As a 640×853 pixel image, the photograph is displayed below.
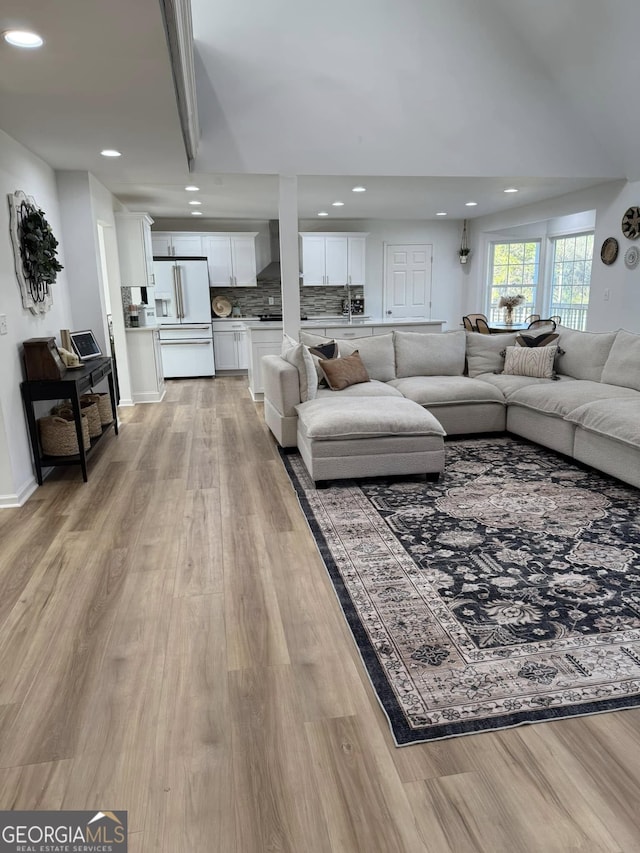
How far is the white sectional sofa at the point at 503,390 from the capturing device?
157 inches

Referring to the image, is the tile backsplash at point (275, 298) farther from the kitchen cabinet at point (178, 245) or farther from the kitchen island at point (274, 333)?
the kitchen island at point (274, 333)

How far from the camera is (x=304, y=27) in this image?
201 inches

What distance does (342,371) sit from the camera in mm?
4945

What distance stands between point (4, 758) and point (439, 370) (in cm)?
470

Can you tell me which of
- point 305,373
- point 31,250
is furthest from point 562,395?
point 31,250

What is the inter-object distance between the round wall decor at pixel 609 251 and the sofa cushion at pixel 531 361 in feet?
5.81

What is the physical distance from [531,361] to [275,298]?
5.14 meters

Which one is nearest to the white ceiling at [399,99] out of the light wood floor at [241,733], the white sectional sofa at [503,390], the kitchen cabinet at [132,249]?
the kitchen cabinet at [132,249]

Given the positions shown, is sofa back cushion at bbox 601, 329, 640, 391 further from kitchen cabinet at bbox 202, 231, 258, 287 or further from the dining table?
kitchen cabinet at bbox 202, 231, 258, 287

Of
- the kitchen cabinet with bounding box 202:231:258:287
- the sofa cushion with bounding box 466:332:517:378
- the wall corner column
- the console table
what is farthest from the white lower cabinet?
the sofa cushion with bounding box 466:332:517:378

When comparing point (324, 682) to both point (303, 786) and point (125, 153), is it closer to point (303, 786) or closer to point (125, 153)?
point (303, 786)

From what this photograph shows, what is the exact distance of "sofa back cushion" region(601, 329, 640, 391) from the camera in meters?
4.68

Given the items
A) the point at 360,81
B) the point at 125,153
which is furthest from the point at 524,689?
the point at 360,81

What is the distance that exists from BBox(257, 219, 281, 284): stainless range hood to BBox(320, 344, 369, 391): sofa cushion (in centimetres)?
470
